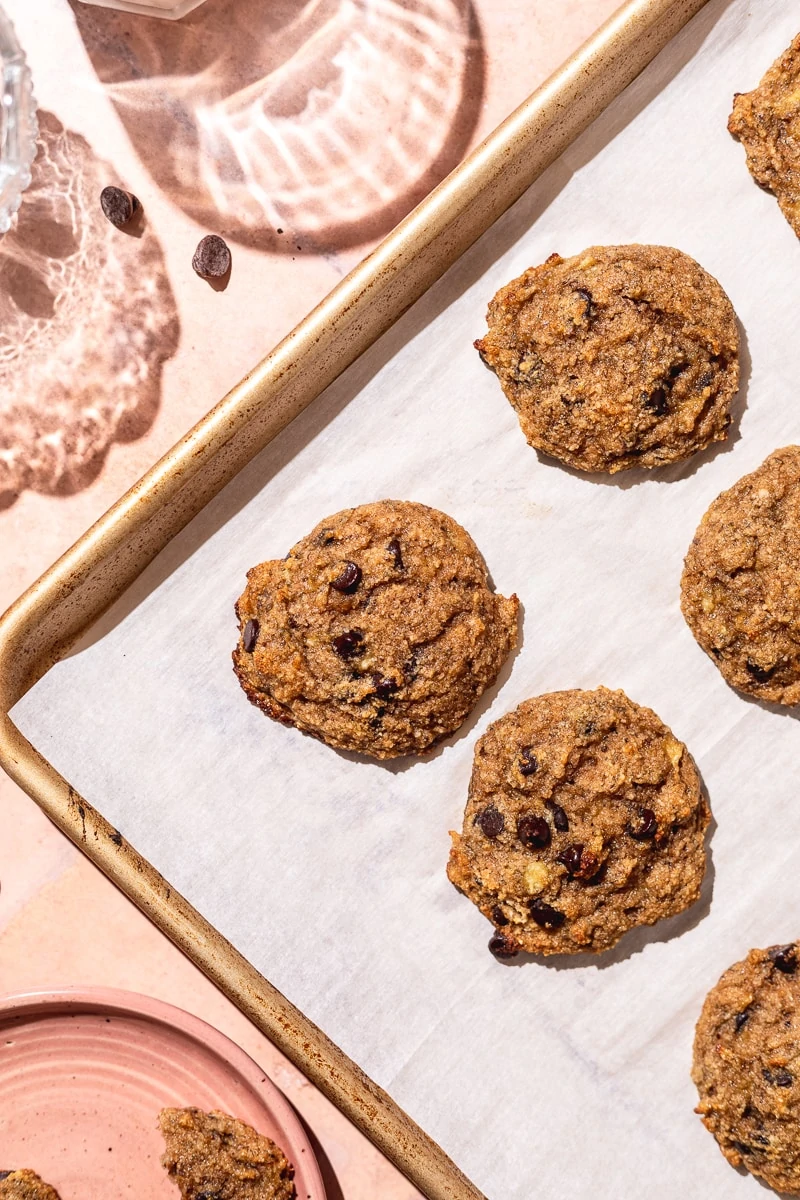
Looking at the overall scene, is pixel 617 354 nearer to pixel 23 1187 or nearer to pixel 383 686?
pixel 383 686

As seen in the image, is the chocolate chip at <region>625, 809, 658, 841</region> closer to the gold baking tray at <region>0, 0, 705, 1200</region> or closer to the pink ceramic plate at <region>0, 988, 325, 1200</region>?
the gold baking tray at <region>0, 0, 705, 1200</region>

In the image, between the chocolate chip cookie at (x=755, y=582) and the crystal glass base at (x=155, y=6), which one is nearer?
A: the chocolate chip cookie at (x=755, y=582)

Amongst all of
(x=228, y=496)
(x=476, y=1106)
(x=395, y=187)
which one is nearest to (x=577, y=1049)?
(x=476, y=1106)

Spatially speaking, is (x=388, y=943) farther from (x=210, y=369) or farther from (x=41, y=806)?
(x=210, y=369)

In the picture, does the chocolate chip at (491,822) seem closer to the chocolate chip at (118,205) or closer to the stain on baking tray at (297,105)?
the stain on baking tray at (297,105)

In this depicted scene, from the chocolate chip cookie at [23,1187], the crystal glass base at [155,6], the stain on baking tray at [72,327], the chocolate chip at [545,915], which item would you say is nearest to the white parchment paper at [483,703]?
the chocolate chip at [545,915]

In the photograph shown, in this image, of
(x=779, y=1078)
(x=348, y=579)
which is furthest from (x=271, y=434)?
(x=779, y=1078)

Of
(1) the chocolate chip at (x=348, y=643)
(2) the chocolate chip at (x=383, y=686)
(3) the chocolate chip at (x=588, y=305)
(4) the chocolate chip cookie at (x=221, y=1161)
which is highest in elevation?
(3) the chocolate chip at (x=588, y=305)
